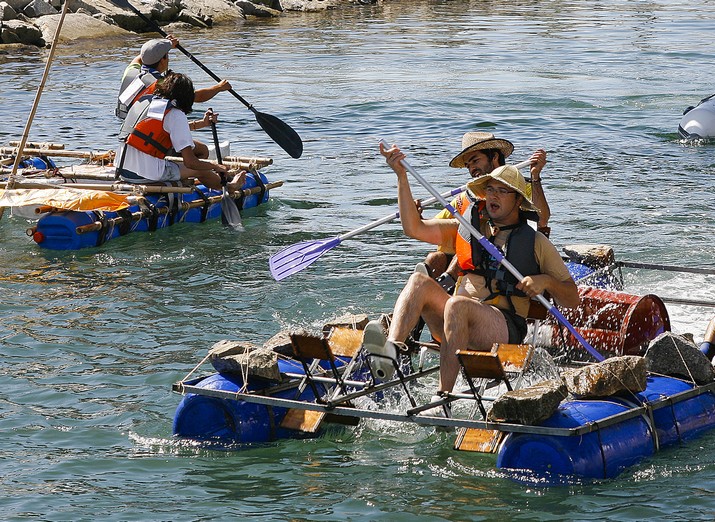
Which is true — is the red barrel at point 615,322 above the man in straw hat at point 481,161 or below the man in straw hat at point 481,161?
below

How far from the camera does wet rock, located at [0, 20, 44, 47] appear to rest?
27703 mm

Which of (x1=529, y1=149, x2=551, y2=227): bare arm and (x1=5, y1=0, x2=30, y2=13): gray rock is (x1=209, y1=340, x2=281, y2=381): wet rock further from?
(x1=5, y1=0, x2=30, y2=13): gray rock

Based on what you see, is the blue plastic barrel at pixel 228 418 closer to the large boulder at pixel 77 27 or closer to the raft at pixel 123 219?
the raft at pixel 123 219

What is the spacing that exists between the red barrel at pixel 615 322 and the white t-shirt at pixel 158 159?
486 centimetres

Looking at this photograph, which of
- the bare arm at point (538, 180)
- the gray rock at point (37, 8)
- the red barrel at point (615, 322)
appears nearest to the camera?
the red barrel at point (615, 322)

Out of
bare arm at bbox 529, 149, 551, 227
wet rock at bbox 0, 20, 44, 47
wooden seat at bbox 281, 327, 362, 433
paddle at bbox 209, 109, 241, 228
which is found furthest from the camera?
wet rock at bbox 0, 20, 44, 47

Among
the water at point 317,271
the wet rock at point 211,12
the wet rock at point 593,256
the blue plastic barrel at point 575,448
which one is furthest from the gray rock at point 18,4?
the blue plastic barrel at point 575,448

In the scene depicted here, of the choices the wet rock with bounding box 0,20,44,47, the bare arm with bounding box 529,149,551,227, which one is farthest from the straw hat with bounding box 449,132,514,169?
the wet rock with bounding box 0,20,44,47

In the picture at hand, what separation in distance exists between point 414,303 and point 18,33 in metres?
23.4

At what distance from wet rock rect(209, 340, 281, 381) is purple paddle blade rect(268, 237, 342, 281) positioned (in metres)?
1.39

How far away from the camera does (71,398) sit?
737cm

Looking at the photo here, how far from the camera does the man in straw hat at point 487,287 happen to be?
6293 mm

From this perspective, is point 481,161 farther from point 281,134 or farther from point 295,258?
→ point 281,134

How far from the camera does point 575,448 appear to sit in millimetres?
5809
